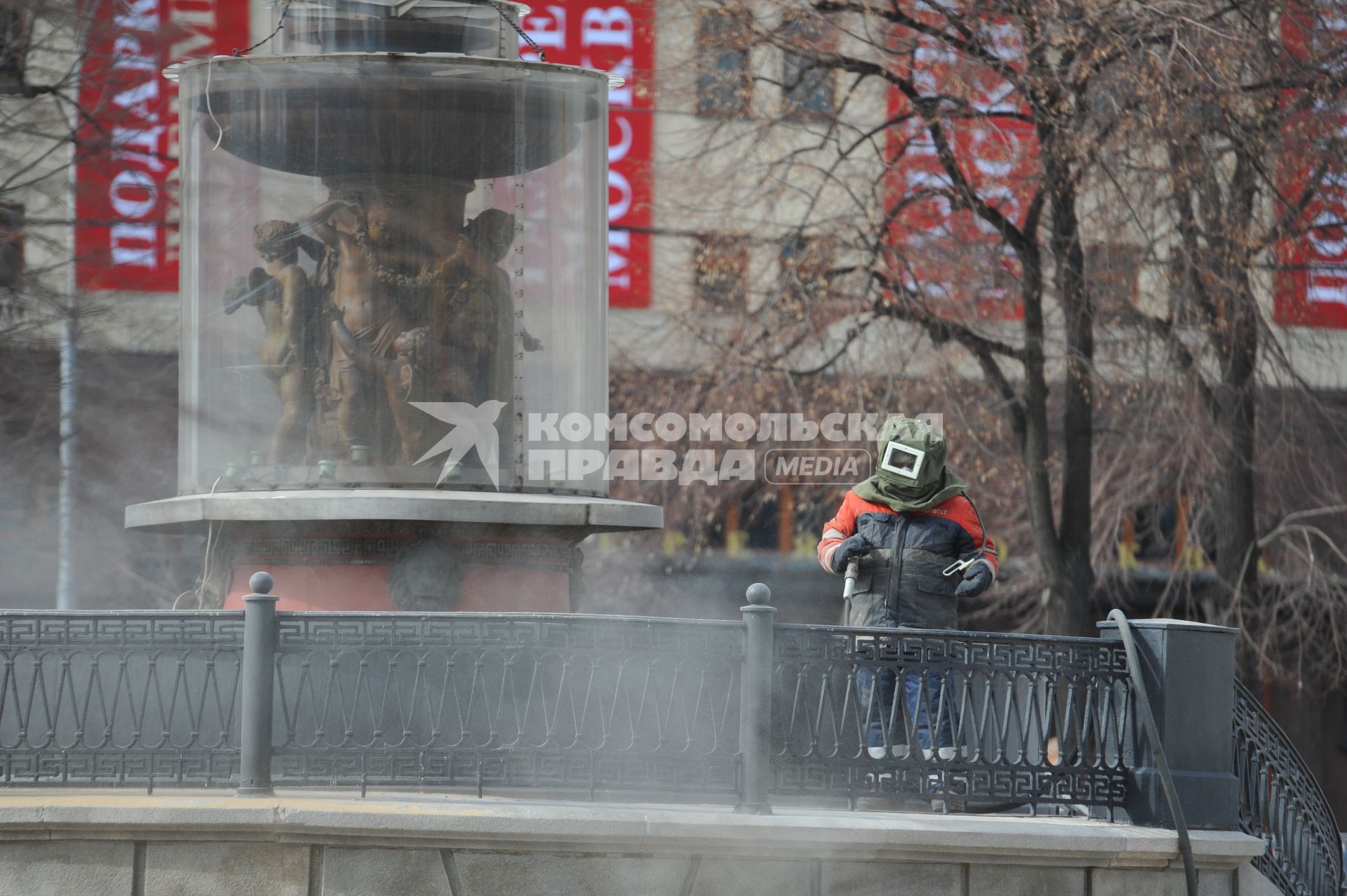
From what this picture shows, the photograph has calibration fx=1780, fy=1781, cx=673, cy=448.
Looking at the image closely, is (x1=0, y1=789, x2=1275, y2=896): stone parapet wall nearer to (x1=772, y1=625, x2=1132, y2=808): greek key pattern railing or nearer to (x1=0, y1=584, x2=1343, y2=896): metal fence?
(x1=0, y1=584, x2=1343, y2=896): metal fence

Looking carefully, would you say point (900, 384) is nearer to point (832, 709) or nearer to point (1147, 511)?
point (1147, 511)

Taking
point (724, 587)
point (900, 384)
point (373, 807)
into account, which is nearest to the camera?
point (373, 807)

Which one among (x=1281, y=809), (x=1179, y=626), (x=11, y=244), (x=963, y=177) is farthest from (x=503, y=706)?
(x=11, y=244)

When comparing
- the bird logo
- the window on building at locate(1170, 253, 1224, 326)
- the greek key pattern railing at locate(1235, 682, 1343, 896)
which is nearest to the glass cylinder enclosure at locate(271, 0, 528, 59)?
the bird logo

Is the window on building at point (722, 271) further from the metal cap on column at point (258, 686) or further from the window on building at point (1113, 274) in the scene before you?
the metal cap on column at point (258, 686)

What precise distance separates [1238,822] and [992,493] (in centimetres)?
1236

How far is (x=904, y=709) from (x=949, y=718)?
222mm

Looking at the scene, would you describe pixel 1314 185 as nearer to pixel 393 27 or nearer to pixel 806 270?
pixel 806 270

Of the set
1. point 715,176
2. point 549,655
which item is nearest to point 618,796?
point 549,655

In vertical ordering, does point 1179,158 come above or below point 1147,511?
above

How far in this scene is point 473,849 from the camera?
22.5 feet

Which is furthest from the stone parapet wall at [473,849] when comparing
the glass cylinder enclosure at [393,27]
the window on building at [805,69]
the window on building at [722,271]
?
the window on building at [722,271]

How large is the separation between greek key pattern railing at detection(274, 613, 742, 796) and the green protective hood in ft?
5.81

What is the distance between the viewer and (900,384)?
16.5 meters
